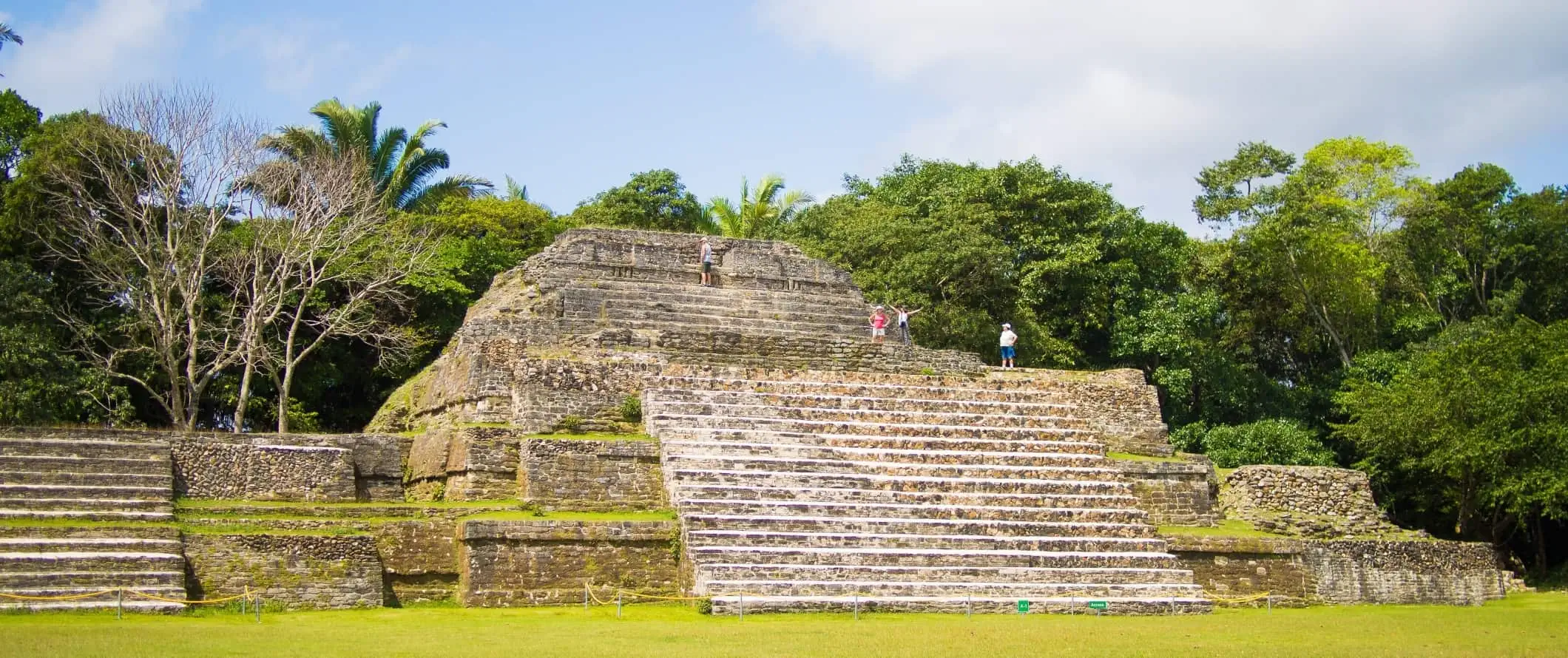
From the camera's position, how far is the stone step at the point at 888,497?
1684 cm

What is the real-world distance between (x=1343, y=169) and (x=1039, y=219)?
27.4 feet

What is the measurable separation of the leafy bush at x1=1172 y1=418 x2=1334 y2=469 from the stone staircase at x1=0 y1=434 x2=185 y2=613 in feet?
55.4

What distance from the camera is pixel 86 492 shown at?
53.2ft

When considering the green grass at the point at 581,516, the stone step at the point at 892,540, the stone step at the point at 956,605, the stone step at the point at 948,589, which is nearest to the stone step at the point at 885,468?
the green grass at the point at 581,516

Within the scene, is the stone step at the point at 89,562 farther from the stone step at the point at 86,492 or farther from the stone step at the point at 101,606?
Result: the stone step at the point at 86,492

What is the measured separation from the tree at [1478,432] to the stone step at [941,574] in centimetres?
913

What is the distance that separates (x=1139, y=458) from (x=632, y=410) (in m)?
6.77

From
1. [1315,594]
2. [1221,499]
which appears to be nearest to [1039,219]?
[1221,499]

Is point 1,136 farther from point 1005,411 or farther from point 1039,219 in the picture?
point 1039,219

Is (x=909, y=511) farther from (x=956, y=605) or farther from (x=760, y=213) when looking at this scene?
(x=760, y=213)

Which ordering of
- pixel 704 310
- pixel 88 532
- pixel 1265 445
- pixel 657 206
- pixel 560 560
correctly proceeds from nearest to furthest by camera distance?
pixel 88 532 → pixel 560 560 → pixel 704 310 → pixel 1265 445 → pixel 657 206

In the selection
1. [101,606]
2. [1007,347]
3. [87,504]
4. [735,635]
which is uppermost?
[1007,347]

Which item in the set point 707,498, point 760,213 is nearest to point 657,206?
point 760,213

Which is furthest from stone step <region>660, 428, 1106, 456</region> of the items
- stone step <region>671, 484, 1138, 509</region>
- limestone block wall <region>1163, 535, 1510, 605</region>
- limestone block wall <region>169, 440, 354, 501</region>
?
limestone block wall <region>169, 440, 354, 501</region>
